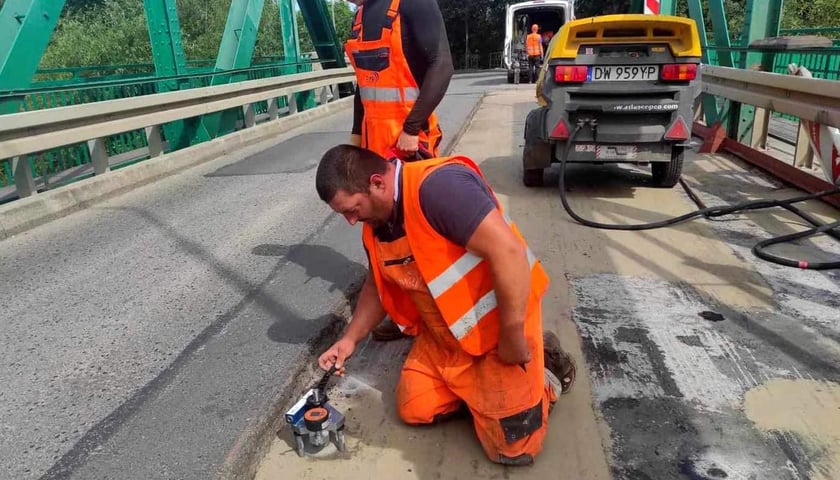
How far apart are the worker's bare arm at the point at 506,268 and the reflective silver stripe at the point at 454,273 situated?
125 millimetres

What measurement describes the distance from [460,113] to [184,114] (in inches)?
248

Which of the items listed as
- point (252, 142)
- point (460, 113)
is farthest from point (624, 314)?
point (460, 113)

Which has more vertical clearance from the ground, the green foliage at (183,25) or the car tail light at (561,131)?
the green foliage at (183,25)

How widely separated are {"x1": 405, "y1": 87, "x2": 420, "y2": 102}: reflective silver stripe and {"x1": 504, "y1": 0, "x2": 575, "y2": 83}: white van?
2017 cm

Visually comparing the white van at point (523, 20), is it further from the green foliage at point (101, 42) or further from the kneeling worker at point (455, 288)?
the kneeling worker at point (455, 288)

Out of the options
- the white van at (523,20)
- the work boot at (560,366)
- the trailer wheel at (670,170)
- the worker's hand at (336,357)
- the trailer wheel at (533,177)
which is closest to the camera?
the worker's hand at (336,357)

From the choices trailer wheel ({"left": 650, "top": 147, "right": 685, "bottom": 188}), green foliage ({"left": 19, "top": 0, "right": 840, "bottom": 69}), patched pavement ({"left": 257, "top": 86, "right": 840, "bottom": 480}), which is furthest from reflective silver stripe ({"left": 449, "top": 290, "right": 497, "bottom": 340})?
green foliage ({"left": 19, "top": 0, "right": 840, "bottom": 69})

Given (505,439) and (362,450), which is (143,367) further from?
(505,439)

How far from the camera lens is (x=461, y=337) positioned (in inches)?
94.3

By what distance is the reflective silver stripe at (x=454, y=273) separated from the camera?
2270 mm

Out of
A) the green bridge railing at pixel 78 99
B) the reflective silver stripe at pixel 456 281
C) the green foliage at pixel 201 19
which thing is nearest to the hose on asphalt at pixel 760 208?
the reflective silver stripe at pixel 456 281

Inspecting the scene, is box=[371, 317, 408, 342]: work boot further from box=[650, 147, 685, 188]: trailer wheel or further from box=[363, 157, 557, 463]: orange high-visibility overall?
box=[650, 147, 685, 188]: trailer wheel

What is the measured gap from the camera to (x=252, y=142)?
10.4 metres

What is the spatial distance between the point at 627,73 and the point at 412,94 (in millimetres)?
3437
